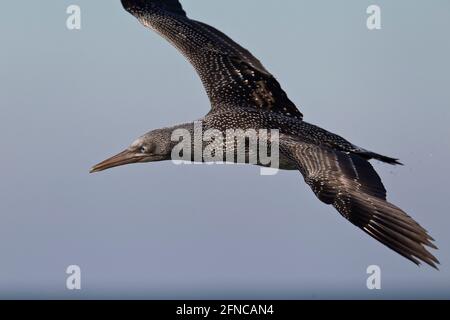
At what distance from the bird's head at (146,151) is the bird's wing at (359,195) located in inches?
71.8

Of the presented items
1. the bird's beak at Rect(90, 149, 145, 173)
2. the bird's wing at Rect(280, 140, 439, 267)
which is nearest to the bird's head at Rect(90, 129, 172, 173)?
the bird's beak at Rect(90, 149, 145, 173)

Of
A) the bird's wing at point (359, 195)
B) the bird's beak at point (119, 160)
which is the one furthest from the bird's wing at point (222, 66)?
the bird's wing at point (359, 195)

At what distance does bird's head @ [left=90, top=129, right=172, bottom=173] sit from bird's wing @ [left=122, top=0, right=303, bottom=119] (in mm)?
1242

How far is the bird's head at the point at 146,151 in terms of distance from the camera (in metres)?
12.7

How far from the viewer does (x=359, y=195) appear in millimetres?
10367

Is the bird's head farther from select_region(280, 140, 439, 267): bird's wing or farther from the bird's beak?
select_region(280, 140, 439, 267): bird's wing

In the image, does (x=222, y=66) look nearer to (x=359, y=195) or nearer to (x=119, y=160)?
(x=119, y=160)

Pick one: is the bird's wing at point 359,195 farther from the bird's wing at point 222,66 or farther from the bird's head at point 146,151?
the bird's wing at point 222,66

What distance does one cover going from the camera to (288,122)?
12.7 meters

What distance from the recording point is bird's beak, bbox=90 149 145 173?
Result: 1293 cm

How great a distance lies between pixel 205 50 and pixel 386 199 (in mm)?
4906
